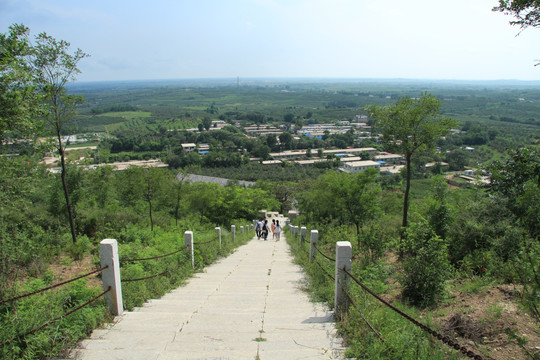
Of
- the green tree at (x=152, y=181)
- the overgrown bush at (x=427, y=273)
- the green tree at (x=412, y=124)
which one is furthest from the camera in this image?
the green tree at (x=152, y=181)

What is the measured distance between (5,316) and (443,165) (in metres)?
56.5

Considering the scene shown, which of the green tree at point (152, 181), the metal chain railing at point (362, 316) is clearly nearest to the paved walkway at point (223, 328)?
the metal chain railing at point (362, 316)

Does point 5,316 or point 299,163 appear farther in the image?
point 299,163

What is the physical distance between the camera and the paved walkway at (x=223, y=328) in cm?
337

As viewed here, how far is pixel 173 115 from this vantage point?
424 feet

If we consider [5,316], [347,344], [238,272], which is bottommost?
[238,272]

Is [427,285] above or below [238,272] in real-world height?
above

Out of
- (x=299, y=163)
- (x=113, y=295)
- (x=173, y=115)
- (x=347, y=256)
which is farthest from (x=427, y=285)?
(x=173, y=115)

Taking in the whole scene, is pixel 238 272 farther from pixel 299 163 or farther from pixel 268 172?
pixel 299 163

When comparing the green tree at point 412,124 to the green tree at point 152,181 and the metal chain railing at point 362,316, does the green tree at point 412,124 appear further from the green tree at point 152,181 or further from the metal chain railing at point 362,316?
the green tree at point 152,181

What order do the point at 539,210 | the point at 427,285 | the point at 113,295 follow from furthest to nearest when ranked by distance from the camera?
the point at 427,285, the point at 113,295, the point at 539,210

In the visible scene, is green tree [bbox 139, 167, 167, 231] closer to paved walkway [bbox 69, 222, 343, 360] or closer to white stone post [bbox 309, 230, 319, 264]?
paved walkway [bbox 69, 222, 343, 360]

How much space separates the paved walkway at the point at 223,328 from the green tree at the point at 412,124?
530cm

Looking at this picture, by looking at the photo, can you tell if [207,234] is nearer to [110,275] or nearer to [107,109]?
[110,275]
